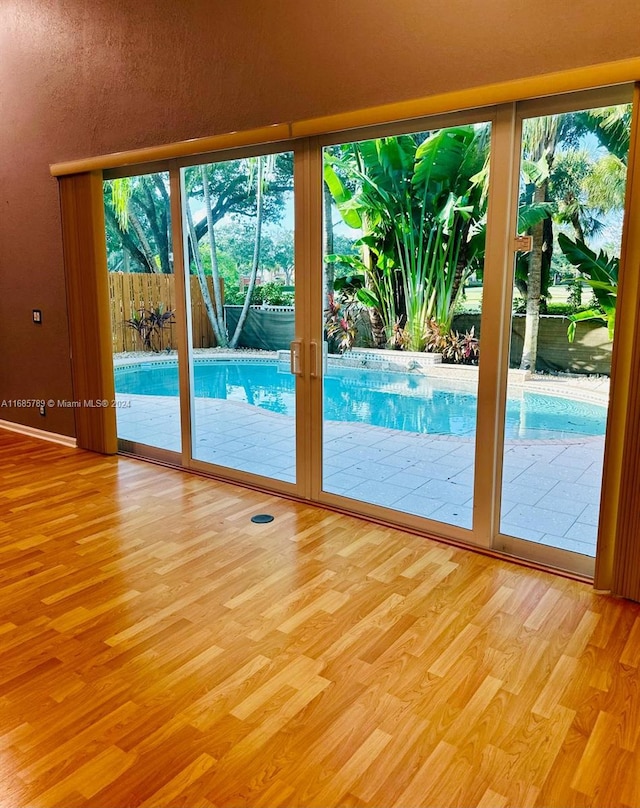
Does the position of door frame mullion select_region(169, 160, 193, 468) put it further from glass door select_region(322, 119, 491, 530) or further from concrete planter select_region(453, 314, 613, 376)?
concrete planter select_region(453, 314, 613, 376)

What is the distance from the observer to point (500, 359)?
10.3 feet

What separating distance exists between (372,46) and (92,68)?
102 inches

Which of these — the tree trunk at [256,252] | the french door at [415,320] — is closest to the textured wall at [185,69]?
the french door at [415,320]

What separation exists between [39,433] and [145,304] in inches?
75.0

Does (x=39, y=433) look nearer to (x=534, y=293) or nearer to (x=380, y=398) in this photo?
(x=380, y=398)

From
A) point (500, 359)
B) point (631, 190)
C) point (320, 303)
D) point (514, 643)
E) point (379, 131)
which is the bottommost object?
point (514, 643)

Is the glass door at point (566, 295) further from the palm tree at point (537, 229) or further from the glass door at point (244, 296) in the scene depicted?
the glass door at point (244, 296)

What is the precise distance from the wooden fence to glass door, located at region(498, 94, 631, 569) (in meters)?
2.42

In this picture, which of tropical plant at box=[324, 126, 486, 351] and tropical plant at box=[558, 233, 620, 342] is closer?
tropical plant at box=[558, 233, 620, 342]

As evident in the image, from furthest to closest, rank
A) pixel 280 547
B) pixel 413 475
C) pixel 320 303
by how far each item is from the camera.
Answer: pixel 413 475, pixel 320 303, pixel 280 547

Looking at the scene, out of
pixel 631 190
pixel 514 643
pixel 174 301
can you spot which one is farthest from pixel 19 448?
pixel 631 190

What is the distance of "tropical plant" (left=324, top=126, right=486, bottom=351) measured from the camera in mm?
3537

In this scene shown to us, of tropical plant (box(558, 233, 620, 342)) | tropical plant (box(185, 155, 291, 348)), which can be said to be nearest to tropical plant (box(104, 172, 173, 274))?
tropical plant (box(185, 155, 291, 348))

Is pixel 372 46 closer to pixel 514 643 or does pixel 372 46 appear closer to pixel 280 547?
pixel 280 547
